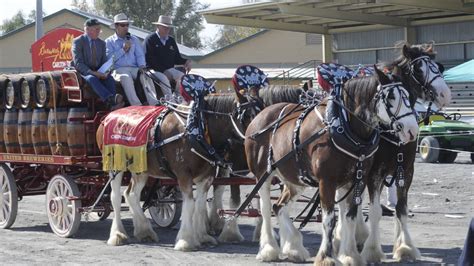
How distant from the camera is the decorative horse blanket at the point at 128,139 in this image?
11453 millimetres

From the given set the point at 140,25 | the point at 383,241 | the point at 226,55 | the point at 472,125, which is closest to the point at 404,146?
the point at 383,241

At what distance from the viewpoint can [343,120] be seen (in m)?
8.99

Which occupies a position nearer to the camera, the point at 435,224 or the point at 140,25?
the point at 435,224

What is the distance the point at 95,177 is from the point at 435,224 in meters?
4.75

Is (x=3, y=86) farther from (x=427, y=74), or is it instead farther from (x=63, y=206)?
(x=427, y=74)

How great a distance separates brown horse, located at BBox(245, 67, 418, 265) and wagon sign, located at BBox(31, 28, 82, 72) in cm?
496

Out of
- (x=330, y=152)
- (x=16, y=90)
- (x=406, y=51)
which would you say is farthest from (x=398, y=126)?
(x=16, y=90)

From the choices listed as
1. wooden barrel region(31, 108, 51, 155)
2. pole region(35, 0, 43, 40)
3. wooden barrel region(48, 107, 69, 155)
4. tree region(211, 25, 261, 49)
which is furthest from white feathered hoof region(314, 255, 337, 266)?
tree region(211, 25, 261, 49)

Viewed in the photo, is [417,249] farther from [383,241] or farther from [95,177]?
[95,177]

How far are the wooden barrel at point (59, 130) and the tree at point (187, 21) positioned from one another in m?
63.1

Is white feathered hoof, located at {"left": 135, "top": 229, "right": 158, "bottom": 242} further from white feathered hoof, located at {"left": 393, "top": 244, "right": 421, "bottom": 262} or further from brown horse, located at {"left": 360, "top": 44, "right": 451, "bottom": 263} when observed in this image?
white feathered hoof, located at {"left": 393, "top": 244, "right": 421, "bottom": 262}

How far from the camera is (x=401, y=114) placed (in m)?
8.75

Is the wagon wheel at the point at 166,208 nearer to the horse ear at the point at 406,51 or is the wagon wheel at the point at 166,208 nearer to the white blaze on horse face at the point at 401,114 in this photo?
the horse ear at the point at 406,51

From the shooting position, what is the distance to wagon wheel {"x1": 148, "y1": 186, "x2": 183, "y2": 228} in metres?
12.8
